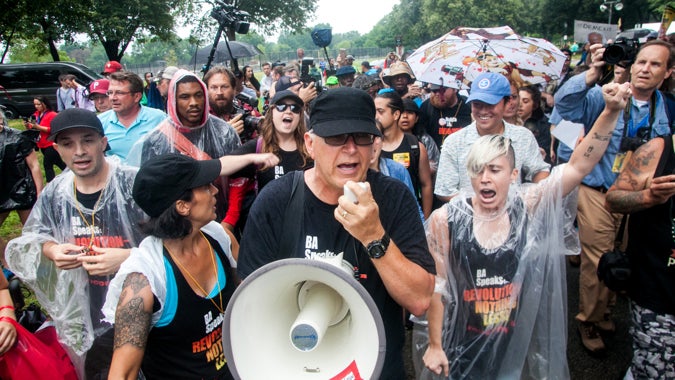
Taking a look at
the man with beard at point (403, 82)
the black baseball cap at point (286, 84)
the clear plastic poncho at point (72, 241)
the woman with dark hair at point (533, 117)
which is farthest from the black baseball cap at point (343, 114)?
the man with beard at point (403, 82)

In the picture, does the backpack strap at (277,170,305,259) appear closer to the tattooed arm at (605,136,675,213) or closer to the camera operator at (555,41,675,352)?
the tattooed arm at (605,136,675,213)

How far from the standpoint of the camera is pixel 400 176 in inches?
129

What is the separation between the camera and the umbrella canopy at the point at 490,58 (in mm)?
5223

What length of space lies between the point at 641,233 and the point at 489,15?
53688 mm

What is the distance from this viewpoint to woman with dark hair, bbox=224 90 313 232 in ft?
10.9

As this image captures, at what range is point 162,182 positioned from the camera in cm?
186

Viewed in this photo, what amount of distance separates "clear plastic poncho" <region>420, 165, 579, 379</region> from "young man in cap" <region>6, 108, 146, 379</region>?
180 centimetres

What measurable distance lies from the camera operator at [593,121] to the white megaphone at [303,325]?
8.12 feet

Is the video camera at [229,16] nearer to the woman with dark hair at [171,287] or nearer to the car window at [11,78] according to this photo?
the woman with dark hair at [171,287]

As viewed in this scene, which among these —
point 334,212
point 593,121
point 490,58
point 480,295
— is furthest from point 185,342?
point 490,58

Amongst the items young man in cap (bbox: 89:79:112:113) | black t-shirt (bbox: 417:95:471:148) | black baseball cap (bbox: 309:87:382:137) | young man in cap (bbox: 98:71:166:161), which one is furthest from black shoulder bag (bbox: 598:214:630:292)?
young man in cap (bbox: 89:79:112:113)

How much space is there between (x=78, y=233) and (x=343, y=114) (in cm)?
192

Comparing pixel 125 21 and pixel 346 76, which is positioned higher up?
pixel 125 21

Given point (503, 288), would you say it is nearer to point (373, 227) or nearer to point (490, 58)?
point (373, 227)
